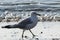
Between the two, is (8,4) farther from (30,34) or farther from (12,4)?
(30,34)

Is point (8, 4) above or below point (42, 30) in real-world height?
below

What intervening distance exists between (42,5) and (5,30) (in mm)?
9457

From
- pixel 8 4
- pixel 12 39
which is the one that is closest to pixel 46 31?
pixel 12 39

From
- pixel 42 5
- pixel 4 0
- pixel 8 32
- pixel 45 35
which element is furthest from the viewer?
pixel 4 0

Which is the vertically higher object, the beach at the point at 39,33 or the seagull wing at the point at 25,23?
the seagull wing at the point at 25,23

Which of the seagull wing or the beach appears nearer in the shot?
the beach

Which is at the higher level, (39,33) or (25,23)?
(25,23)

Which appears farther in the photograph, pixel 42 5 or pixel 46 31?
pixel 42 5

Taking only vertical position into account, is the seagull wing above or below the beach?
above

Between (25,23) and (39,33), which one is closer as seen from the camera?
(25,23)

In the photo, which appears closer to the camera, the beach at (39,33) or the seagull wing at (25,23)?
the beach at (39,33)

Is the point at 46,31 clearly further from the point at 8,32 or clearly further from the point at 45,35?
the point at 8,32

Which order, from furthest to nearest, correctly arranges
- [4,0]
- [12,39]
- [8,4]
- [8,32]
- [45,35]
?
[4,0]
[8,4]
[8,32]
[45,35]
[12,39]

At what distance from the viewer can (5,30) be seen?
962 cm
